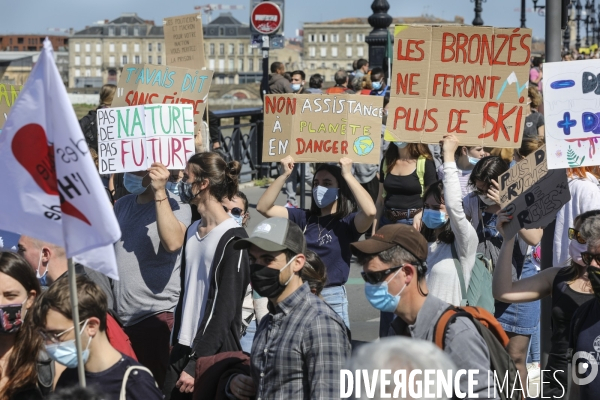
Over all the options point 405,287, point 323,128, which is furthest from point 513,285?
point 323,128

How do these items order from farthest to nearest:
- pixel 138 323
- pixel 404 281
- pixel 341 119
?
pixel 341 119, pixel 138 323, pixel 404 281

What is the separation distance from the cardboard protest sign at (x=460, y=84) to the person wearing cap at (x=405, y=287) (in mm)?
2328

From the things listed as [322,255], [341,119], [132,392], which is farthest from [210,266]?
[341,119]

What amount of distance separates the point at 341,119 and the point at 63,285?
3148 millimetres

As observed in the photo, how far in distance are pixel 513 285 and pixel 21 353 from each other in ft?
7.23

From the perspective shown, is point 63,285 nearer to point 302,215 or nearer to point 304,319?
point 304,319

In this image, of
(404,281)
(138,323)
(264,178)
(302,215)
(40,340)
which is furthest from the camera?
(264,178)

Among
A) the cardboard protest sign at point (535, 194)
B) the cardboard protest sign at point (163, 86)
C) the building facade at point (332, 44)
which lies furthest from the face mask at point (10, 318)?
the building facade at point (332, 44)

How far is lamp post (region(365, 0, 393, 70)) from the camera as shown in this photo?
16.9m

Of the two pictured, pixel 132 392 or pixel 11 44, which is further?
pixel 11 44

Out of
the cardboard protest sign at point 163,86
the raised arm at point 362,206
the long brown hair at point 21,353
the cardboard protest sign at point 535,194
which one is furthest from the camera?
the cardboard protest sign at point 163,86

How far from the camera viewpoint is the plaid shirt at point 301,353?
12.0ft

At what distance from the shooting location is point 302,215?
5.93 meters

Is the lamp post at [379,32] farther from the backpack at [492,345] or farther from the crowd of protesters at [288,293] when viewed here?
the backpack at [492,345]
